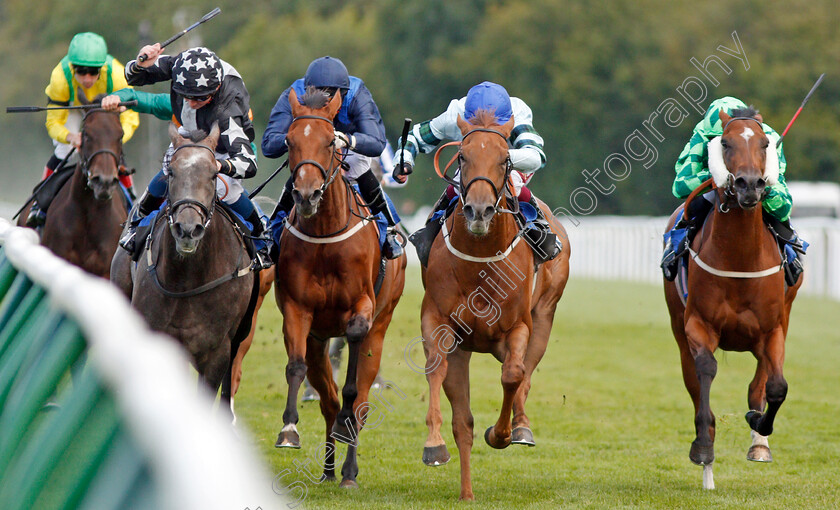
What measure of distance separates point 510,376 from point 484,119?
1327 mm

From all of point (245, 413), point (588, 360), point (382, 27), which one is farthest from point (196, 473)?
point (382, 27)

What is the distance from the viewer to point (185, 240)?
217 inches

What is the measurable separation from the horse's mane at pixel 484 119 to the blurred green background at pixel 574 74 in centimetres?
2563

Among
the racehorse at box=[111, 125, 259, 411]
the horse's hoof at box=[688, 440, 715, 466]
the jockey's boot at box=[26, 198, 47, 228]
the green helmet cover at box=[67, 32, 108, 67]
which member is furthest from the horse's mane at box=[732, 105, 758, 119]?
the jockey's boot at box=[26, 198, 47, 228]

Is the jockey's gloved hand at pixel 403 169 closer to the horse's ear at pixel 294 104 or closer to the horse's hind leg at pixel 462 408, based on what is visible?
the horse's ear at pixel 294 104

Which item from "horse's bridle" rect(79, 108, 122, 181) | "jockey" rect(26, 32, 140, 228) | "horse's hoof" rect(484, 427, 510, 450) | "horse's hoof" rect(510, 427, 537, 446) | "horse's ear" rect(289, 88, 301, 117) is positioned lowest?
"horse's hoof" rect(484, 427, 510, 450)

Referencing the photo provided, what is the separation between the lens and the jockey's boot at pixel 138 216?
643 centimetres

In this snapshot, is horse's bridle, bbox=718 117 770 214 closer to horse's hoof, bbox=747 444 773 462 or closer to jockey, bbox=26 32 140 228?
horse's hoof, bbox=747 444 773 462

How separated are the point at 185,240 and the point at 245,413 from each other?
3.52 meters

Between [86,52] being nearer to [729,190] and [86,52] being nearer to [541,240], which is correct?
[541,240]

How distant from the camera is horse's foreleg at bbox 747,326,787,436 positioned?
6.23 m

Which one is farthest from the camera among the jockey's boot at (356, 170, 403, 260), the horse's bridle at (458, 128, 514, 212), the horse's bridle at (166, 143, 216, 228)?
the jockey's boot at (356, 170, 403, 260)

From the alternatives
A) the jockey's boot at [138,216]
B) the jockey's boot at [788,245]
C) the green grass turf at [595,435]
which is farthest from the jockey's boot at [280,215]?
the jockey's boot at [788,245]

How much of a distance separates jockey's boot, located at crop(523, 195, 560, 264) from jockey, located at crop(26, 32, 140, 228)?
319 centimetres
